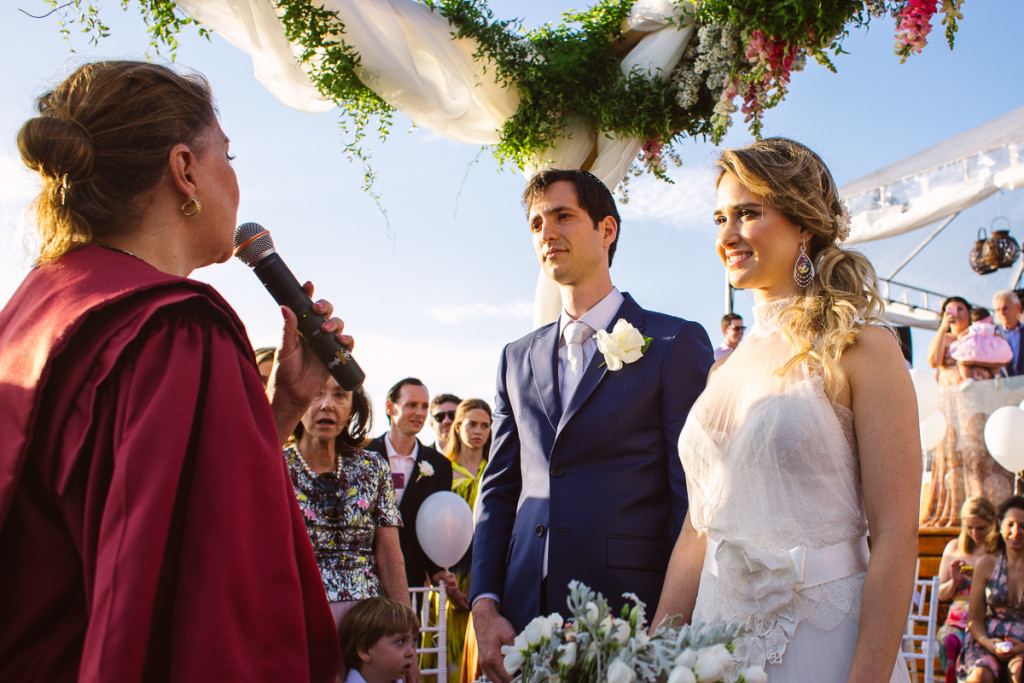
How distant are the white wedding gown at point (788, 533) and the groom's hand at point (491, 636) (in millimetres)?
730

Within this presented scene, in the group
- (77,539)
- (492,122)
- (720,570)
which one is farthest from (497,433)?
(492,122)

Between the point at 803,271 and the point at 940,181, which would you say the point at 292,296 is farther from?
the point at 940,181

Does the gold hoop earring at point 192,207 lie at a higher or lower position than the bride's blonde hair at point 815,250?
lower

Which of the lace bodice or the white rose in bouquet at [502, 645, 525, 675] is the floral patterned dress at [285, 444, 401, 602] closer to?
the lace bodice

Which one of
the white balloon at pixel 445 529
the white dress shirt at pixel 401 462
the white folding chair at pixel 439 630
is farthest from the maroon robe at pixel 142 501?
the white dress shirt at pixel 401 462

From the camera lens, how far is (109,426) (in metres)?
1.20

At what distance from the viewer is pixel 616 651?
147cm

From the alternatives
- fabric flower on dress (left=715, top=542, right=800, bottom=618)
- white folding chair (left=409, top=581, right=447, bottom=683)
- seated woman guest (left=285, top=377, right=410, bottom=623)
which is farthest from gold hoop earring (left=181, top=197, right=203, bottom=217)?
white folding chair (left=409, top=581, right=447, bottom=683)

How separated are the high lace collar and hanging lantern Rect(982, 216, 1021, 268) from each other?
10.7 m

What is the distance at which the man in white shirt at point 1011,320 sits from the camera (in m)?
8.32

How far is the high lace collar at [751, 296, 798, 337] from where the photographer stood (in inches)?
90.7

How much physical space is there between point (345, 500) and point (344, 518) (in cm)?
9

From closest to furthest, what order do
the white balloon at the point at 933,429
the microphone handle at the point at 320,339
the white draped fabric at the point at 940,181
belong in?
the microphone handle at the point at 320,339 → the white balloon at the point at 933,429 → the white draped fabric at the point at 940,181

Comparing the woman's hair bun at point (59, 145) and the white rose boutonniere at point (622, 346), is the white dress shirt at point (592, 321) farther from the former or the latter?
the woman's hair bun at point (59, 145)
